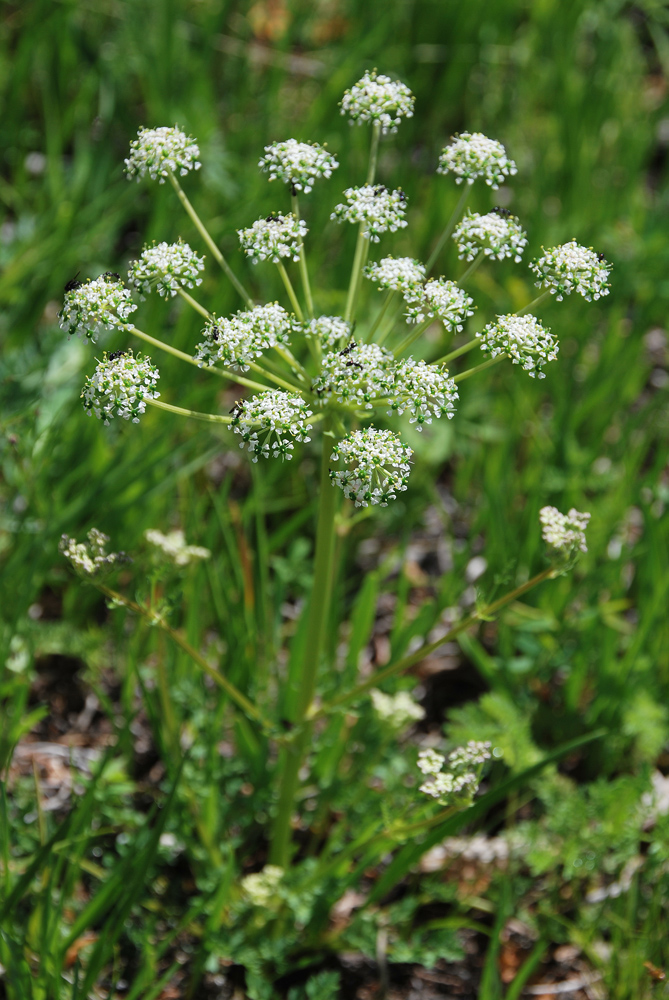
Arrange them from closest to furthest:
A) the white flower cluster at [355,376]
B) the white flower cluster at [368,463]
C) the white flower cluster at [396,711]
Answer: the white flower cluster at [368,463] → the white flower cluster at [355,376] → the white flower cluster at [396,711]

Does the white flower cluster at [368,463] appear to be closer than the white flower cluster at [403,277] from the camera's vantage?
Yes

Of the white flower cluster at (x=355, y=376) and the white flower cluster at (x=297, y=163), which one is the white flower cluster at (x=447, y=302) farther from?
the white flower cluster at (x=297, y=163)

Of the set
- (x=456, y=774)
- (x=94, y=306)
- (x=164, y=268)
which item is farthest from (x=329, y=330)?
(x=456, y=774)

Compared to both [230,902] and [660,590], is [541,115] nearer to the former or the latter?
[660,590]

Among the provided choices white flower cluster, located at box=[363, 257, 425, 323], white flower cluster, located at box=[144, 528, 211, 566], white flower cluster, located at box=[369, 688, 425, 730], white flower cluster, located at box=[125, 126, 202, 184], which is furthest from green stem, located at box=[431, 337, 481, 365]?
white flower cluster, located at box=[369, 688, 425, 730]

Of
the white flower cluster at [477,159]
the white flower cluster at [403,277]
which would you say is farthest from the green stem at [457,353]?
the white flower cluster at [477,159]

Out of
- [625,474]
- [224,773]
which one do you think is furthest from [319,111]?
[224,773]
